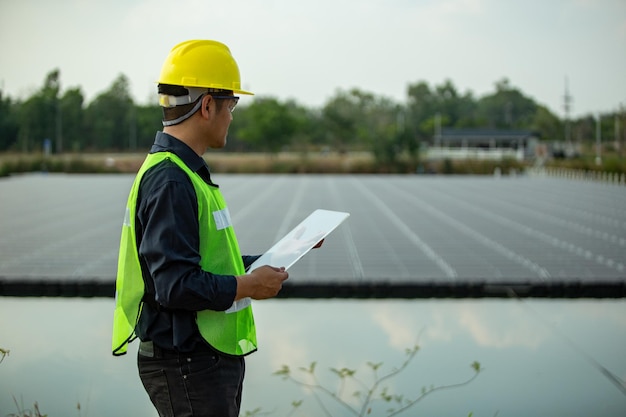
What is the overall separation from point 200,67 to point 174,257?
49 cm

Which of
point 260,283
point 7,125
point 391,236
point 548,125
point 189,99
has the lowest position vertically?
point 391,236

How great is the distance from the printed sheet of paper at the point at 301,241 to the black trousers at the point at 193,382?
25 cm

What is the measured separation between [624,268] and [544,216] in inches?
197

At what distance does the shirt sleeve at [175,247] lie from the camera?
160 cm

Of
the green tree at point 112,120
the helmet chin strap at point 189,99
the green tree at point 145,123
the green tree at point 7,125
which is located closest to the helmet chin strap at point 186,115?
the helmet chin strap at point 189,99

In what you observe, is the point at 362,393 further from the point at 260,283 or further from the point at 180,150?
the point at 180,150

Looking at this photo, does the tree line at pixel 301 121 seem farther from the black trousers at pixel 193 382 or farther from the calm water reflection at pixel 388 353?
the black trousers at pixel 193 382

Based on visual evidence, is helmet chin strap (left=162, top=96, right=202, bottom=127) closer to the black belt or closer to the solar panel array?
the black belt

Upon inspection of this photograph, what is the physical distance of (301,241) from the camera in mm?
1919

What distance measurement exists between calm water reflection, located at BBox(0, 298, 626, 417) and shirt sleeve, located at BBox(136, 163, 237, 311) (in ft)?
6.58

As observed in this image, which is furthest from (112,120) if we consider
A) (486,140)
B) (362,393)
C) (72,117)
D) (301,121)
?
(486,140)

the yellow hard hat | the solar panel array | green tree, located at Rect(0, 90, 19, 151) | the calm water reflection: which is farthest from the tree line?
the yellow hard hat

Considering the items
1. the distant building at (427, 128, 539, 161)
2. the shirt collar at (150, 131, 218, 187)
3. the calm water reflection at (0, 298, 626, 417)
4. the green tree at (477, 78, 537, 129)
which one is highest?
the green tree at (477, 78, 537, 129)

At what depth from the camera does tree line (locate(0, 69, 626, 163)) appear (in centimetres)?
2448
